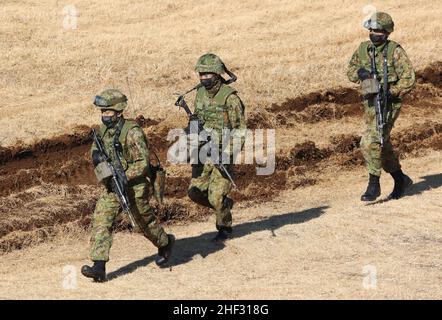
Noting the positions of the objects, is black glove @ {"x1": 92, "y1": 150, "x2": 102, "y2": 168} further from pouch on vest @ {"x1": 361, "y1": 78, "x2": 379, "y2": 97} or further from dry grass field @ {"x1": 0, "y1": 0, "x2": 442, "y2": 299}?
pouch on vest @ {"x1": 361, "y1": 78, "x2": 379, "y2": 97}

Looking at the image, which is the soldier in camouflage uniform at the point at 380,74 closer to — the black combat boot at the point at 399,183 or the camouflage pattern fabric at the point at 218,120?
the black combat boot at the point at 399,183

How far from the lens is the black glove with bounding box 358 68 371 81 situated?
48.9 feet

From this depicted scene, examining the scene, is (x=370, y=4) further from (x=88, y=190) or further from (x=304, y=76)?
(x=88, y=190)

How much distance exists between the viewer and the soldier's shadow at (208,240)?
43.5ft

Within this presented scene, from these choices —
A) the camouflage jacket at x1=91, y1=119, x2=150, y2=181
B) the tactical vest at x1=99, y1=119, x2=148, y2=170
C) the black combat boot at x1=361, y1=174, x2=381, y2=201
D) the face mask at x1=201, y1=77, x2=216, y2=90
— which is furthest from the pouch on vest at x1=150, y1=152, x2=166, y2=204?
the black combat boot at x1=361, y1=174, x2=381, y2=201

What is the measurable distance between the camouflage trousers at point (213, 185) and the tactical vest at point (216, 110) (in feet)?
1.66

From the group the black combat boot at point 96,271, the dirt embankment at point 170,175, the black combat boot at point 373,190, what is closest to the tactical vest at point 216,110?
the dirt embankment at point 170,175

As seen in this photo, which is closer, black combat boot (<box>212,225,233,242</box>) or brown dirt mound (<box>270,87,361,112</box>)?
black combat boot (<box>212,225,233,242</box>)

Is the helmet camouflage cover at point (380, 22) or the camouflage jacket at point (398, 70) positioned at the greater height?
the helmet camouflage cover at point (380, 22)

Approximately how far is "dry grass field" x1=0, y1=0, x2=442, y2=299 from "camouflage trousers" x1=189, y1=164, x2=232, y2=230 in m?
0.53

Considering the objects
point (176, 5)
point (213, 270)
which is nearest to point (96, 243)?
point (213, 270)

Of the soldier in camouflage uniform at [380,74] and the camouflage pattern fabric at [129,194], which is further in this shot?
the soldier in camouflage uniform at [380,74]

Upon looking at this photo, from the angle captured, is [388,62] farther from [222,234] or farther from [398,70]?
[222,234]

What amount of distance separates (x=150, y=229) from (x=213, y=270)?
3.01ft
